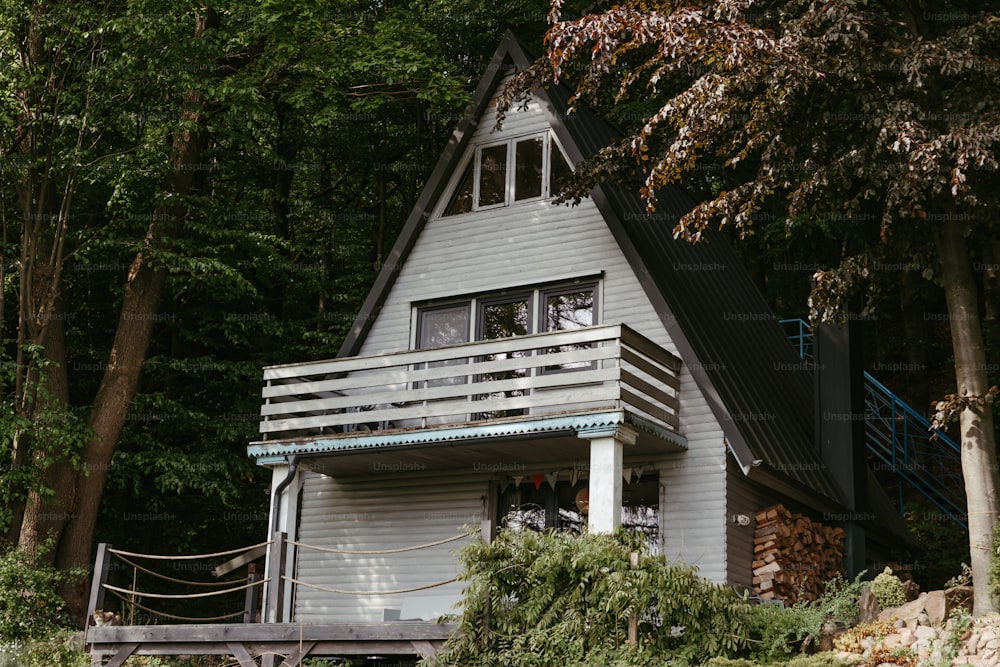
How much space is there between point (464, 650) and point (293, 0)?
12.5 metres

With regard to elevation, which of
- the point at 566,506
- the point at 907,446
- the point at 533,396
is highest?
the point at 907,446

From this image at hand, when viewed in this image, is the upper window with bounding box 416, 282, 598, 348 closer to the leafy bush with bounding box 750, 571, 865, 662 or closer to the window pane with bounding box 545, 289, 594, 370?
the window pane with bounding box 545, 289, 594, 370

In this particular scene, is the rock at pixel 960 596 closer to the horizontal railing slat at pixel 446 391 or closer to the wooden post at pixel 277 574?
the horizontal railing slat at pixel 446 391

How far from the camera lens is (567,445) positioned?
610 inches

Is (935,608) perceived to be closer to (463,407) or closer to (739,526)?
(739,526)

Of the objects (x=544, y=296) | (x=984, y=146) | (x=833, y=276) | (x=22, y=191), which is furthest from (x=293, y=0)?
(x=984, y=146)

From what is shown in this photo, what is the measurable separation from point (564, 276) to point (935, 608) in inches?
280

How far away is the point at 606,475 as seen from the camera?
559 inches

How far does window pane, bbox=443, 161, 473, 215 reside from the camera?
1842 centimetres

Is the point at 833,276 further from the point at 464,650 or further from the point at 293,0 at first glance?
the point at 293,0

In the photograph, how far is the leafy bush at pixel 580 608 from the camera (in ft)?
38.2

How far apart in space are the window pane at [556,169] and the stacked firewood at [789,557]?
5.83 meters

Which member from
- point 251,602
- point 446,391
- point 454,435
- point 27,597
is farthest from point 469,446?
point 27,597

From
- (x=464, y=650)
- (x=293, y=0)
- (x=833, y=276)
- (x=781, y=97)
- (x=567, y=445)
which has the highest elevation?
(x=293, y=0)
